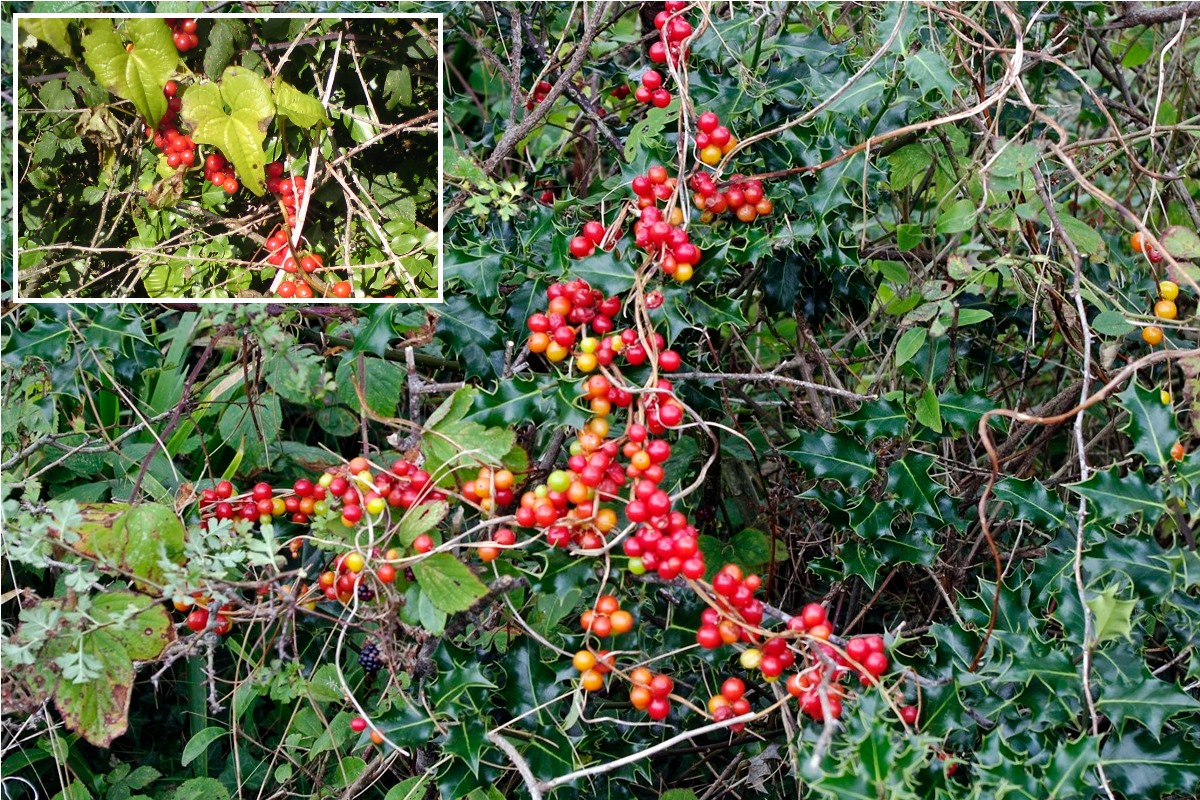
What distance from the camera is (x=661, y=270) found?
163 cm

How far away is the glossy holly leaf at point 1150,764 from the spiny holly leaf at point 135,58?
1.95 m

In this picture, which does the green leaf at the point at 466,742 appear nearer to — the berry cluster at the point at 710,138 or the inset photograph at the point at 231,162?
the inset photograph at the point at 231,162

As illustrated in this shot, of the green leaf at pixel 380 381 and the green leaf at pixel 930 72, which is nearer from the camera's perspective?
the green leaf at pixel 930 72

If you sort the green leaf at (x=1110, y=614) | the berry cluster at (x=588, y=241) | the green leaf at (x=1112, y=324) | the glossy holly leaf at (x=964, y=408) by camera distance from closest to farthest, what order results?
the green leaf at (x=1110, y=614), the berry cluster at (x=588, y=241), the green leaf at (x=1112, y=324), the glossy holly leaf at (x=964, y=408)

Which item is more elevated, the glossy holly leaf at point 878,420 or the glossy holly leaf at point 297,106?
the glossy holly leaf at point 297,106

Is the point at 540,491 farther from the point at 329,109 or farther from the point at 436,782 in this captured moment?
the point at 329,109

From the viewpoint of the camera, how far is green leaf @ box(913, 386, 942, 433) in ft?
5.86

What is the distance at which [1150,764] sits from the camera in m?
1.40

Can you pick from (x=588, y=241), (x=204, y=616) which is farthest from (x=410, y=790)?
(x=588, y=241)

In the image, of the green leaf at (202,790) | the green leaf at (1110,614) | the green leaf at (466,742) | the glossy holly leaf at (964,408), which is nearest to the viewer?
the green leaf at (1110,614)

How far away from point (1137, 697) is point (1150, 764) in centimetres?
11

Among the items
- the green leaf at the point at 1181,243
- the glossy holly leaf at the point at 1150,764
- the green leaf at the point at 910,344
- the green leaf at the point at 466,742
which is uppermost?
the green leaf at the point at 1181,243

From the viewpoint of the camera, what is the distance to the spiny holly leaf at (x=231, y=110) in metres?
1.89

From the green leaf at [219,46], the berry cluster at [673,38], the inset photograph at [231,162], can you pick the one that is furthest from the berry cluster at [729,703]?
the green leaf at [219,46]
